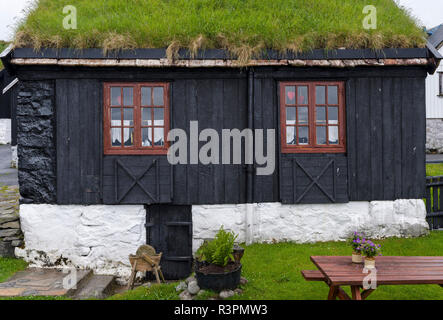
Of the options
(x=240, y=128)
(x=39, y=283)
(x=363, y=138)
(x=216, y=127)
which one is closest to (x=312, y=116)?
(x=363, y=138)

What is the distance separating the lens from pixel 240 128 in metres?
7.87

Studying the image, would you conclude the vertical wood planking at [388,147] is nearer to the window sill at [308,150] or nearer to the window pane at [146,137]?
the window sill at [308,150]

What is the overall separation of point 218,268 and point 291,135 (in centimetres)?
364

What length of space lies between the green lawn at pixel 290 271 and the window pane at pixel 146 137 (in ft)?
10.1

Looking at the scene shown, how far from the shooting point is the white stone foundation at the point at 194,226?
778 cm

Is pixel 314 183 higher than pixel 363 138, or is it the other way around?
pixel 363 138

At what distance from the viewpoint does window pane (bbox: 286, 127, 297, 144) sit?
7875 mm

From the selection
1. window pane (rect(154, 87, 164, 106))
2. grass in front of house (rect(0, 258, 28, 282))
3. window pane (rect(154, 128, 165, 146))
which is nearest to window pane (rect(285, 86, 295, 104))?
window pane (rect(154, 87, 164, 106))

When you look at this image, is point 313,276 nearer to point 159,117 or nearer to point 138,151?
point 138,151

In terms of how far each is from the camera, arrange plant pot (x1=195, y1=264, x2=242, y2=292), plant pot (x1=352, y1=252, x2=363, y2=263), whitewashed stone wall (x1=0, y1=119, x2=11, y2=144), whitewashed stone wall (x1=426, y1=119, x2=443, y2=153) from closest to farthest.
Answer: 1. plant pot (x1=352, y1=252, x2=363, y2=263)
2. plant pot (x1=195, y1=264, x2=242, y2=292)
3. whitewashed stone wall (x1=426, y1=119, x2=443, y2=153)
4. whitewashed stone wall (x1=0, y1=119, x2=11, y2=144)

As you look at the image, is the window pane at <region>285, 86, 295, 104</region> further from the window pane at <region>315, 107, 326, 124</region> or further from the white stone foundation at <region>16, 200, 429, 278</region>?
the white stone foundation at <region>16, 200, 429, 278</region>

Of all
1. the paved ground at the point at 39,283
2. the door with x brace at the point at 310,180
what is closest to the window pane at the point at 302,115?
the door with x brace at the point at 310,180

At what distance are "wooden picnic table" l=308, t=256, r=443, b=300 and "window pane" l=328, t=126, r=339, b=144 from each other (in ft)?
11.8

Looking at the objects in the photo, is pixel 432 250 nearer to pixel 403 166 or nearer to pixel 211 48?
pixel 403 166
